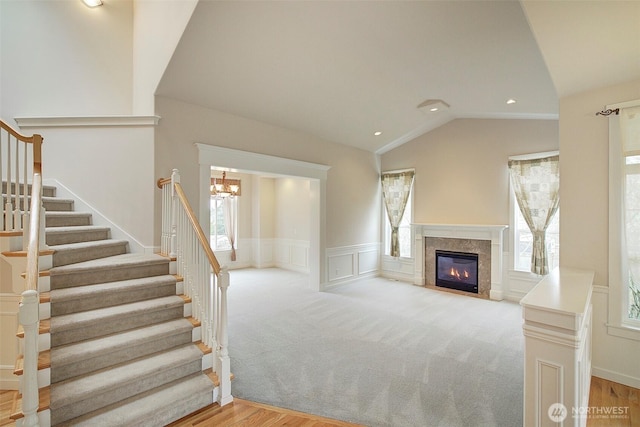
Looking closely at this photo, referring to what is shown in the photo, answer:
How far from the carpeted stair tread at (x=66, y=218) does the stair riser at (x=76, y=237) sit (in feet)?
1.06

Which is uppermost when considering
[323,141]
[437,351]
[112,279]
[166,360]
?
[323,141]

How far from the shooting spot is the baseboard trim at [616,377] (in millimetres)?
2441

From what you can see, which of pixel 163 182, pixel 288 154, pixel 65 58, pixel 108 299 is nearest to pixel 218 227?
pixel 288 154

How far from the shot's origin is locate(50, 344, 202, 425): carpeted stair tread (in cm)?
191

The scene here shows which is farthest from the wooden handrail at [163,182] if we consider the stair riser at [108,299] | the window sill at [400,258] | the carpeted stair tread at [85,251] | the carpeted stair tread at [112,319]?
the window sill at [400,258]

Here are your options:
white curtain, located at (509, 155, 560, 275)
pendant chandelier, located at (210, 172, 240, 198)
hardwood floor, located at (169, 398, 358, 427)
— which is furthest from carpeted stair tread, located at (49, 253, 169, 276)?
white curtain, located at (509, 155, 560, 275)

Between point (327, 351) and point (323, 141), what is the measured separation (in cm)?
393

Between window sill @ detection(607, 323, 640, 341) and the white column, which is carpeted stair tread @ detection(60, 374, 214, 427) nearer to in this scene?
the white column

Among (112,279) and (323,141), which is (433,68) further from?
(112,279)

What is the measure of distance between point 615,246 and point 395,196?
4.26 meters

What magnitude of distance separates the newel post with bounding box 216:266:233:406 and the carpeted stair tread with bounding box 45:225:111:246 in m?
2.05

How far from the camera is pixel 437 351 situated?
126 inches

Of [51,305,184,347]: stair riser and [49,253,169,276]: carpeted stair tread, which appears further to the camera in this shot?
[49,253,169,276]: carpeted stair tread

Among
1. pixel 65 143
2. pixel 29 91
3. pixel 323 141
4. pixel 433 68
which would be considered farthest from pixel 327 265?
pixel 29 91
